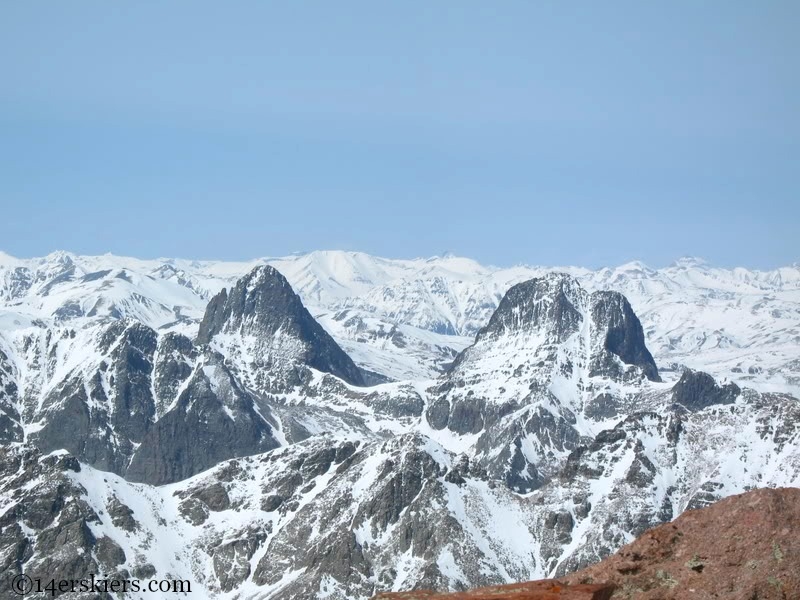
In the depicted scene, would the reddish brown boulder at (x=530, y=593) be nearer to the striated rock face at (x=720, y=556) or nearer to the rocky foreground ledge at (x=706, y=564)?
the rocky foreground ledge at (x=706, y=564)

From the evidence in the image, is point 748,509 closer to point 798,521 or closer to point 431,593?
point 798,521

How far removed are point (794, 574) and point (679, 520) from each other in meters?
5.62

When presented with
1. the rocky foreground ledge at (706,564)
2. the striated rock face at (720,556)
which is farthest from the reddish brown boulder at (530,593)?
the striated rock face at (720,556)

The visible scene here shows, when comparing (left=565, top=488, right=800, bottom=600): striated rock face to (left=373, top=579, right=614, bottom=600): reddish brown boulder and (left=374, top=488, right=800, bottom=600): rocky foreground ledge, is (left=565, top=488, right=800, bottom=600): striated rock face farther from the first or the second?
(left=373, top=579, right=614, bottom=600): reddish brown boulder

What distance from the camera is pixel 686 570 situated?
42094 mm

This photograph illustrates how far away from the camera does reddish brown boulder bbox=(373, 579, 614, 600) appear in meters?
37.8

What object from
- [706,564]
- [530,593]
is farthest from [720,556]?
A: [530,593]

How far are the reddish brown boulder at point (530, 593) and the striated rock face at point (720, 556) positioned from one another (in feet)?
7.04

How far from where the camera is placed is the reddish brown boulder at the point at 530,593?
37750mm

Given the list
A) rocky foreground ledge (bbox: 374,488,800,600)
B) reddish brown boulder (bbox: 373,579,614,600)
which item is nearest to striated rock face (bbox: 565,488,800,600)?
rocky foreground ledge (bbox: 374,488,800,600)

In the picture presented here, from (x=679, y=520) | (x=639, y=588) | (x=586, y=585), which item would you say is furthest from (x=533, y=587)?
(x=679, y=520)

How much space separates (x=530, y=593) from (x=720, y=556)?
26.9 ft

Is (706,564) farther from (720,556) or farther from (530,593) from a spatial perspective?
(530,593)

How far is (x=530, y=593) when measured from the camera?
38.6m
